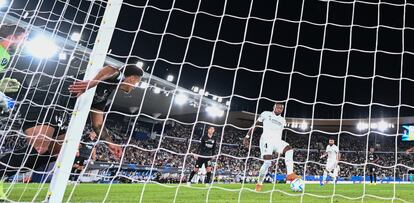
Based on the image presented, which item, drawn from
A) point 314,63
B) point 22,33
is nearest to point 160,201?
point 22,33

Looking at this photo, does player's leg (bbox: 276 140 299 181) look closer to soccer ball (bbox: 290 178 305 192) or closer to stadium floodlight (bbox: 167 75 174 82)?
soccer ball (bbox: 290 178 305 192)

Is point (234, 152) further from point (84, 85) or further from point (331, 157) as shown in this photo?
point (84, 85)

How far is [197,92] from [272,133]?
19081mm

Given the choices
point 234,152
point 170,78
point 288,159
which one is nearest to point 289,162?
point 288,159

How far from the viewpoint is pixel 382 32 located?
16156 millimetres

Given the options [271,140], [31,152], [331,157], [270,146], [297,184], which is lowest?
[31,152]

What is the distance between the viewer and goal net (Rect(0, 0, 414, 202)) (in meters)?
4.62

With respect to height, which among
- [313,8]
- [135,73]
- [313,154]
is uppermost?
[313,8]

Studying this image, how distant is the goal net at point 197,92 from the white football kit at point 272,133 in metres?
0.87

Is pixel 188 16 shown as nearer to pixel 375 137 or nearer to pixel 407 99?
pixel 407 99

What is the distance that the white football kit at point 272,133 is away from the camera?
786cm

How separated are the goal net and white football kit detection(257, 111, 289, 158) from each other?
875 millimetres

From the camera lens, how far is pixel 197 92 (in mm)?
26875

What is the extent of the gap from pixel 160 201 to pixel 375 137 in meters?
32.0
